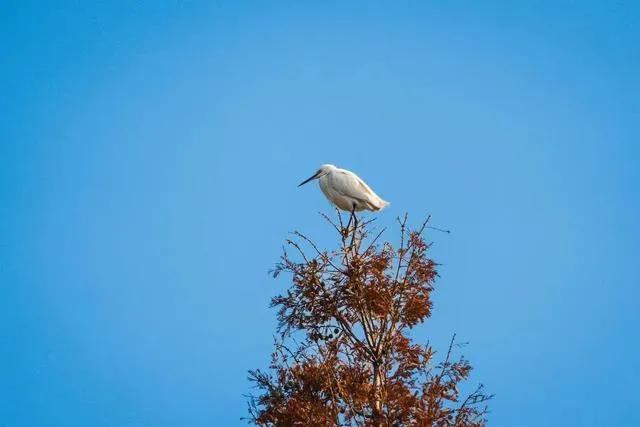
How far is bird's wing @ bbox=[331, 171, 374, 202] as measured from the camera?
12609mm

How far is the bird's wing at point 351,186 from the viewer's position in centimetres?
1261

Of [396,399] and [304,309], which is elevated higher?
[304,309]

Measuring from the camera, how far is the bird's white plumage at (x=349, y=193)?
1263 cm

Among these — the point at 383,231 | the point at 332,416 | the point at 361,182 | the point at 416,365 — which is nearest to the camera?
the point at 332,416

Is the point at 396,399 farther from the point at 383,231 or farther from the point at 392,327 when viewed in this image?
the point at 383,231

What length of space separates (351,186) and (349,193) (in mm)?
113

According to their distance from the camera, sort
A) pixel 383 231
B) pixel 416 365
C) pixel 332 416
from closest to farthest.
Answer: pixel 332 416 → pixel 416 365 → pixel 383 231

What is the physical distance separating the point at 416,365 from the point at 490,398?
3.01 feet

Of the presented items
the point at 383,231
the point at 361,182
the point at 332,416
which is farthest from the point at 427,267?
the point at 361,182

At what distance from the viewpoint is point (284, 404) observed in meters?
9.06

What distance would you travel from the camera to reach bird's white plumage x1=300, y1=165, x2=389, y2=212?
41.4 ft

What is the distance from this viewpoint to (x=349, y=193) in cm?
1270

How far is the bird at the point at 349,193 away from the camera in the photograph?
12.6m

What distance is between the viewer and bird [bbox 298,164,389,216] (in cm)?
1263
